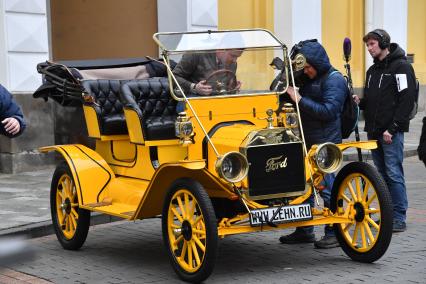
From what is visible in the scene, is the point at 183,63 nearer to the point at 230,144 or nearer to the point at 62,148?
the point at 230,144

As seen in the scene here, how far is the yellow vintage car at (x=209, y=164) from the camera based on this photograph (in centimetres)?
668

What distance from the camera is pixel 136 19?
1559 centimetres

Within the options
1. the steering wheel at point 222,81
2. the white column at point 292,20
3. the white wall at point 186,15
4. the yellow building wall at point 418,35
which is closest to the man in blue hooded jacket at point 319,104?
the steering wheel at point 222,81

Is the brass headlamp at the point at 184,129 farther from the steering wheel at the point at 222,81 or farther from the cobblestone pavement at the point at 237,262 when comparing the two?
the cobblestone pavement at the point at 237,262

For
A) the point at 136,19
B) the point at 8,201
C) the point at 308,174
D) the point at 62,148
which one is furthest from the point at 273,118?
the point at 136,19

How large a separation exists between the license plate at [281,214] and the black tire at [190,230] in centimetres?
39

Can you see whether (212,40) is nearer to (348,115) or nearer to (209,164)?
(209,164)

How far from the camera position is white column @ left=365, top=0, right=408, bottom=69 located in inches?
797

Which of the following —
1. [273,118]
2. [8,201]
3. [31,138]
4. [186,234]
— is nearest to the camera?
[186,234]

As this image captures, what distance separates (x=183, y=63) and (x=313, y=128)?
1.35 m

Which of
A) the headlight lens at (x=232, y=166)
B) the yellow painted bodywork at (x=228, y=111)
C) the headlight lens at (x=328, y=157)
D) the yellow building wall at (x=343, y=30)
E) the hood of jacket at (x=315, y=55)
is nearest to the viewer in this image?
the headlight lens at (x=232, y=166)

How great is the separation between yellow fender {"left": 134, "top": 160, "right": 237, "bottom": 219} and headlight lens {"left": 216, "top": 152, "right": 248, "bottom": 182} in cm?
10

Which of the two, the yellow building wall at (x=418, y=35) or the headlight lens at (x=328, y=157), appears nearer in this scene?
the headlight lens at (x=328, y=157)

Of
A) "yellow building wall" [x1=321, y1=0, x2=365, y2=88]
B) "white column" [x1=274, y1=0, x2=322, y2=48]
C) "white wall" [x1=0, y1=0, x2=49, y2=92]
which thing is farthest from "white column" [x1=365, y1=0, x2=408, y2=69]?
"white wall" [x1=0, y1=0, x2=49, y2=92]
